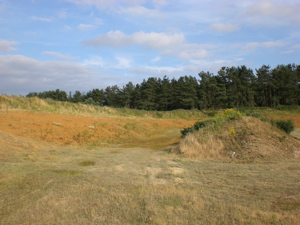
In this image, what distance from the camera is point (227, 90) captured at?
5628cm

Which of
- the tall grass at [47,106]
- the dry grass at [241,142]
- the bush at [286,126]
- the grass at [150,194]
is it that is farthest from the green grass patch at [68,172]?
the tall grass at [47,106]

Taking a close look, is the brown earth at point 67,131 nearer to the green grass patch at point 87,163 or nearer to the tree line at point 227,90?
the green grass patch at point 87,163

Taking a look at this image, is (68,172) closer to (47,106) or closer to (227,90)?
(47,106)

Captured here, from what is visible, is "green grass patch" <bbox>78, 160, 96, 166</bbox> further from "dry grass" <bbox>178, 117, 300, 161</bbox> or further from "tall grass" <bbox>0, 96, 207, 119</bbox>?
"tall grass" <bbox>0, 96, 207, 119</bbox>

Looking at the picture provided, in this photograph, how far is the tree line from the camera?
51969 millimetres

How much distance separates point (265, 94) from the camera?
57.5m

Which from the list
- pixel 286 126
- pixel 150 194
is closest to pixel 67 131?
pixel 150 194

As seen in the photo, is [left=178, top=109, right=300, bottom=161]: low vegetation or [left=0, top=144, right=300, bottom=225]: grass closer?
[left=0, top=144, right=300, bottom=225]: grass

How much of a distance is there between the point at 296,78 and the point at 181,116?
2966cm

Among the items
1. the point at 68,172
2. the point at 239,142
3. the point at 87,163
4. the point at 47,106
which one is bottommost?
the point at 87,163

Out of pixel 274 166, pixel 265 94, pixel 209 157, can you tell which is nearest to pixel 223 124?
pixel 209 157

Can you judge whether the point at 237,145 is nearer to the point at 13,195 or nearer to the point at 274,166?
the point at 274,166

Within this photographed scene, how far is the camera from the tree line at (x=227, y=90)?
52.0 meters

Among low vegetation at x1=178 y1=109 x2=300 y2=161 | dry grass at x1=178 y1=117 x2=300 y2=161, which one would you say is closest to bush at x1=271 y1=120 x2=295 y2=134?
low vegetation at x1=178 y1=109 x2=300 y2=161
